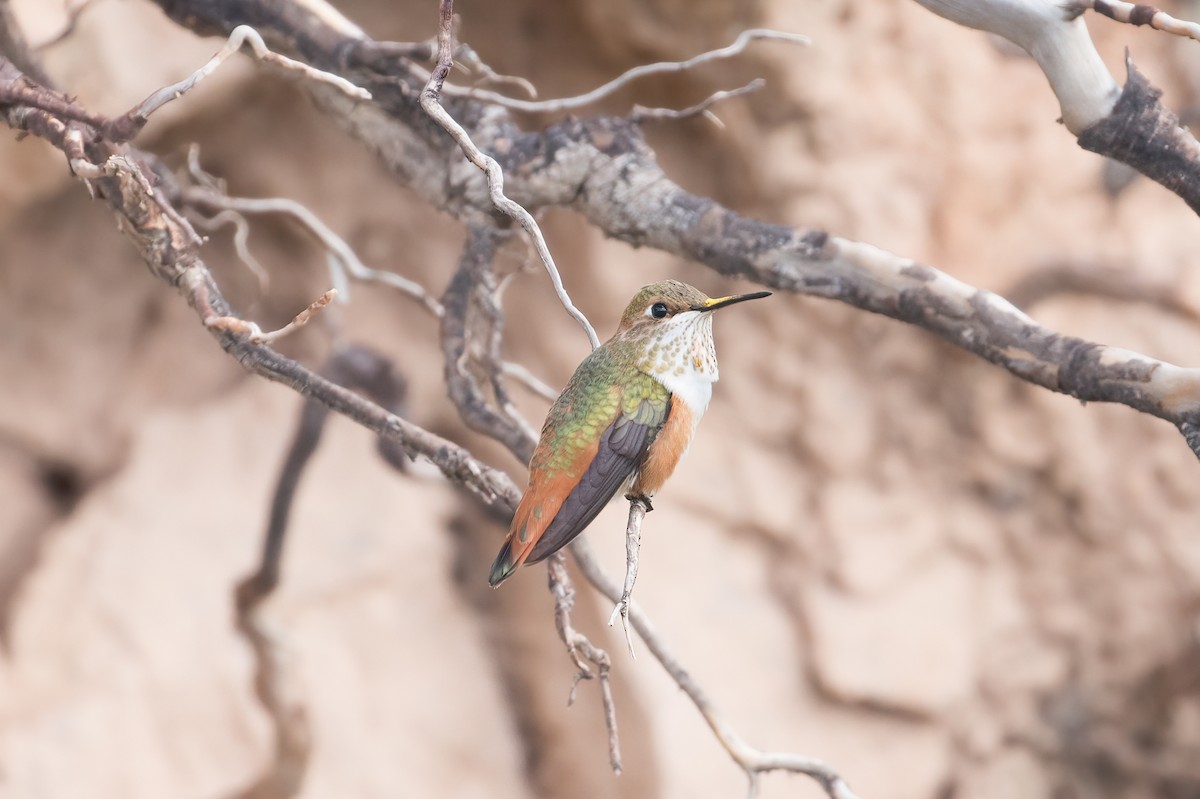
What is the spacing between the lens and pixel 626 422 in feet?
3.80

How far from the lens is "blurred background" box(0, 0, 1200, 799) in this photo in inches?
110

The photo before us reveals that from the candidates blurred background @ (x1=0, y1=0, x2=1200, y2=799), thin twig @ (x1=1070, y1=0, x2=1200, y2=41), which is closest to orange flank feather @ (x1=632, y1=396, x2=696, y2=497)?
thin twig @ (x1=1070, y1=0, x2=1200, y2=41)

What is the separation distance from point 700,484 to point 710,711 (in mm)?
1376

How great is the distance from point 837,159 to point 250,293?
1.74 metres

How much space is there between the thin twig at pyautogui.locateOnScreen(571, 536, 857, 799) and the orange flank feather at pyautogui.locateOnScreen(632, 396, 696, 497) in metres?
0.51

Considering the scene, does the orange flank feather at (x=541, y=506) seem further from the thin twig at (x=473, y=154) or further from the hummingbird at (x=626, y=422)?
the thin twig at (x=473, y=154)

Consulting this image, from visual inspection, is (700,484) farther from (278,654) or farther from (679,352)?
(679,352)

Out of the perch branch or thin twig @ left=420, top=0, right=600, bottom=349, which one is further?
the perch branch

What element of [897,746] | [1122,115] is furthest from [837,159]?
[897,746]

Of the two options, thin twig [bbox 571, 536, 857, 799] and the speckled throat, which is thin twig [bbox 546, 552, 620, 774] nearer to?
thin twig [bbox 571, 536, 857, 799]

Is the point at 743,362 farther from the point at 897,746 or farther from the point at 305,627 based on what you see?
the point at 305,627

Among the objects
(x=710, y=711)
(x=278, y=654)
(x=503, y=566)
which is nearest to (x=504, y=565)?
(x=503, y=566)

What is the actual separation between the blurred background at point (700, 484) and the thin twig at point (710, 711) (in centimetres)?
104

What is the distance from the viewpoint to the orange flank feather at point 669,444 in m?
1.16
